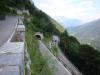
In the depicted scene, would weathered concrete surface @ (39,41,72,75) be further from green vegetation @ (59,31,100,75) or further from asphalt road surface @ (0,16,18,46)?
green vegetation @ (59,31,100,75)

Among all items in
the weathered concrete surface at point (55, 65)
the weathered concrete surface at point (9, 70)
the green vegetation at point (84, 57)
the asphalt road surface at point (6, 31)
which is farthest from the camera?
the green vegetation at point (84, 57)

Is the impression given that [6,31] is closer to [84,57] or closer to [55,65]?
[55,65]

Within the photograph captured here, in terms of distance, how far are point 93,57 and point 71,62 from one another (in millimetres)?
3754

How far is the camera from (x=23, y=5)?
54281 millimetres

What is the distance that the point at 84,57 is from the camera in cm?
3600

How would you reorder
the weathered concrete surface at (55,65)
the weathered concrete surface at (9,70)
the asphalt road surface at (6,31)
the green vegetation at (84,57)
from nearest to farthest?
the weathered concrete surface at (9,70)
the weathered concrete surface at (55,65)
the asphalt road surface at (6,31)
the green vegetation at (84,57)

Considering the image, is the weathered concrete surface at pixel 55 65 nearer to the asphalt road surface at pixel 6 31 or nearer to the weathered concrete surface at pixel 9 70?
the asphalt road surface at pixel 6 31

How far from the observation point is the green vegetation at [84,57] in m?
33.9

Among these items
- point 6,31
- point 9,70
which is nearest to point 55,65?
point 9,70

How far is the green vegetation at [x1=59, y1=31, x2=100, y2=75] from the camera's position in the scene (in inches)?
1336

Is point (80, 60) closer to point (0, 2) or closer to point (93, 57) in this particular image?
point (93, 57)

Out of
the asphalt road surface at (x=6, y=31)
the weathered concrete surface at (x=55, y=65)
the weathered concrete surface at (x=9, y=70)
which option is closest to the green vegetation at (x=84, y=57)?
the asphalt road surface at (x=6, y=31)

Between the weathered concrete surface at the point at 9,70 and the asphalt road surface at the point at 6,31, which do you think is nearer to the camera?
the weathered concrete surface at the point at 9,70

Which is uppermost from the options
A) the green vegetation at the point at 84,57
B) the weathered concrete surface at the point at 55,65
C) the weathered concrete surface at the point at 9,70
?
the weathered concrete surface at the point at 9,70
